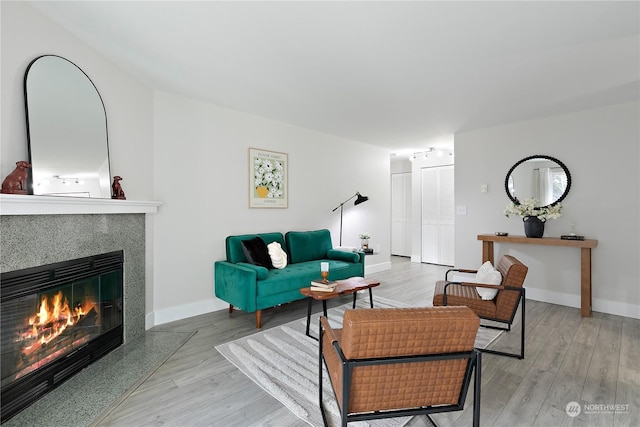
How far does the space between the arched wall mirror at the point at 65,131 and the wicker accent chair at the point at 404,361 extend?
2.20 m

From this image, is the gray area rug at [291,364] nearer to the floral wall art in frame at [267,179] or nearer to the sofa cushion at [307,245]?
the sofa cushion at [307,245]

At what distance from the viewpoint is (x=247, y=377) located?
227 centimetres

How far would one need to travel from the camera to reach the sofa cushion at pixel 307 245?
427 centimetres

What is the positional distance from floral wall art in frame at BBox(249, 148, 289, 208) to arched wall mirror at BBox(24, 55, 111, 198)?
1.74 m

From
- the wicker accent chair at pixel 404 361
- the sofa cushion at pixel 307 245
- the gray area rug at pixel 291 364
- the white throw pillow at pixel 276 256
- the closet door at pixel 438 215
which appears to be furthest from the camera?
the closet door at pixel 438 215

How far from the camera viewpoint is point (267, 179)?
14.0ft

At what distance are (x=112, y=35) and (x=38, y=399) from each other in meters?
2.52

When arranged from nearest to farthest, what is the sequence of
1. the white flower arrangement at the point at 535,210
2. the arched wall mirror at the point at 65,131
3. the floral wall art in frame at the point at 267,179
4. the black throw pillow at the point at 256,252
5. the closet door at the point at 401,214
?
the arched wall mirror at the point at 65,131
the black throw pillow at the point at 256,252
the white flower arrangement at the point at 535,210
the floral wall art in frame at the point at 267,179
the closet door at the point at 401,214

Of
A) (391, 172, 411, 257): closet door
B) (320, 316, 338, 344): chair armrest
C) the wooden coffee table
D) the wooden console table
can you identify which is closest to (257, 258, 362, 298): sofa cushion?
the wooden coffee table

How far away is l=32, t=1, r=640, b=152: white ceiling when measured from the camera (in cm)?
198

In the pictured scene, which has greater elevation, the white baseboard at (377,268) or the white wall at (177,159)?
the white wall at (177,159)

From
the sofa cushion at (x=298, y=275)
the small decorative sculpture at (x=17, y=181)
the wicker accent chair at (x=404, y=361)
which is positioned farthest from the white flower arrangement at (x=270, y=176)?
the wicker accent chair at (x=404, y=361)

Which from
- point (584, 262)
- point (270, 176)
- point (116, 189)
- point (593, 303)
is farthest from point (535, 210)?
point (116, 189)

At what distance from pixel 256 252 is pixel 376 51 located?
242cm
